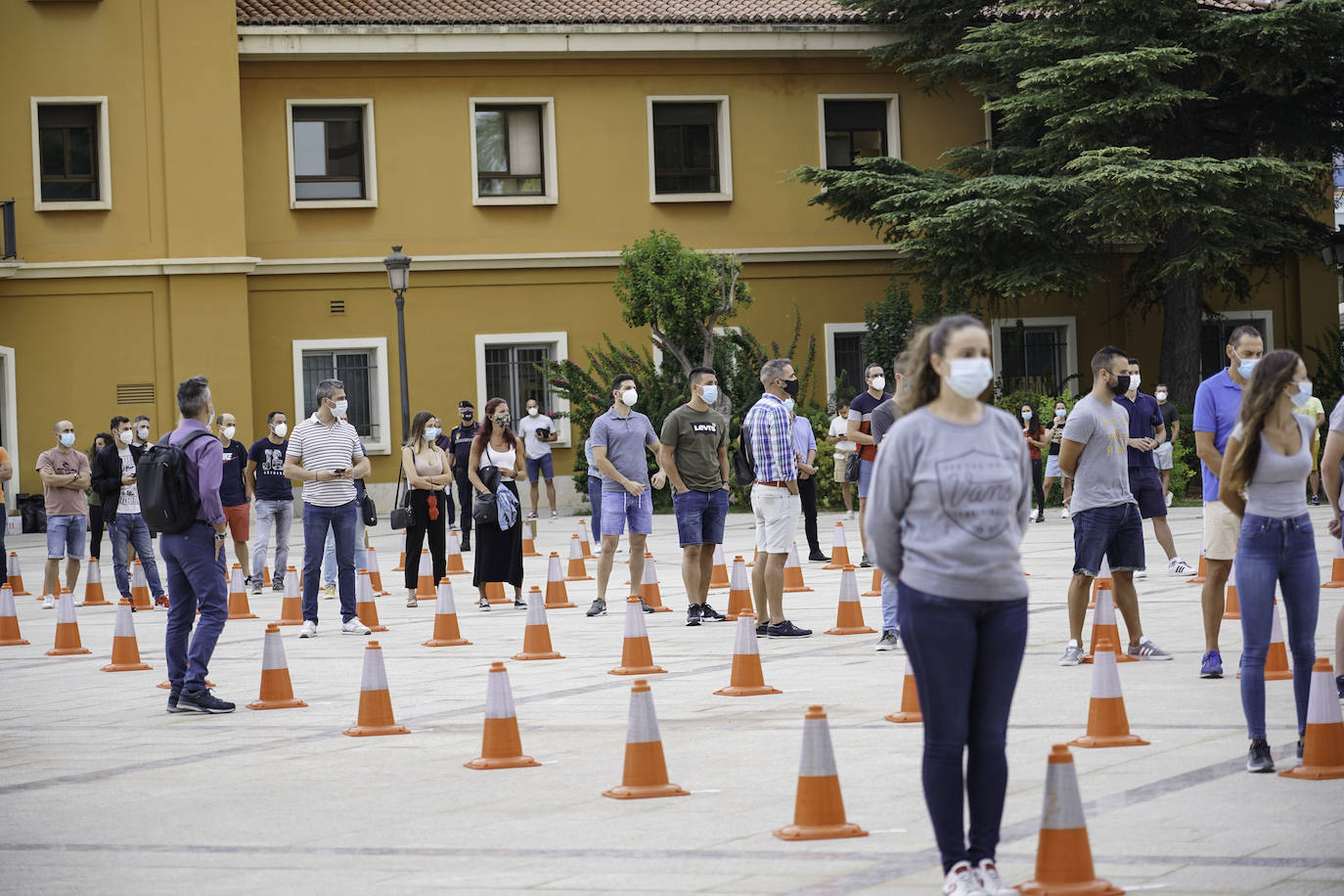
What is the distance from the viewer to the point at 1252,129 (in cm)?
3117

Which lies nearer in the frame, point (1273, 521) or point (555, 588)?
point (1273, 521)

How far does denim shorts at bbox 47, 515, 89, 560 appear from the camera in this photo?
715 inches

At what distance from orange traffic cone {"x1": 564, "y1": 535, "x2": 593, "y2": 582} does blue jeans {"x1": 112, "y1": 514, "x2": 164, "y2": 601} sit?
4387 millimetres

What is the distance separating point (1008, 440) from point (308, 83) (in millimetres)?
28091

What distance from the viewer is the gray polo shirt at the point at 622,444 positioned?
15.2 m

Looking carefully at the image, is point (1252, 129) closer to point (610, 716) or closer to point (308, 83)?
point (308, 83)

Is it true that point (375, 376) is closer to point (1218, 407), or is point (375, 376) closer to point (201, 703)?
point (201, 703)

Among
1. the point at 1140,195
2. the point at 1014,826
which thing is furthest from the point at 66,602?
the point at 1140,195

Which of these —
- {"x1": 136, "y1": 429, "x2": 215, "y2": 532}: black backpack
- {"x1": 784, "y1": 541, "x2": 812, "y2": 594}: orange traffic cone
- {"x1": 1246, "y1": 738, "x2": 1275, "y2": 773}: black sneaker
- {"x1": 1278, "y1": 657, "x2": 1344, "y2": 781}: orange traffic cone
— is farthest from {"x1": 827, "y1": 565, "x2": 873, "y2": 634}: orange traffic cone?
{"x1": 1278, "y1": 657, "x2": 1344, "y2": 781}: orange traffic cone

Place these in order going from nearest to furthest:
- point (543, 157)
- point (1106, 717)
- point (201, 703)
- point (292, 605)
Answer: point (1106, 717) < point (201, 703) < point (292, 605) < point (543, 157)

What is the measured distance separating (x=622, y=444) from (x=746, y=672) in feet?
17.4

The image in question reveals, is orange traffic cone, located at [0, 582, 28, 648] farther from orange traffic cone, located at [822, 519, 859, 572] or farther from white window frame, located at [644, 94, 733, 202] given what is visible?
white window frame, located at [644, 94, 733, 202]

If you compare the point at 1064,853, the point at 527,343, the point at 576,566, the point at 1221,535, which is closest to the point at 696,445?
the point at 1221,535

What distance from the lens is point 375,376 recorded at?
107 ft
